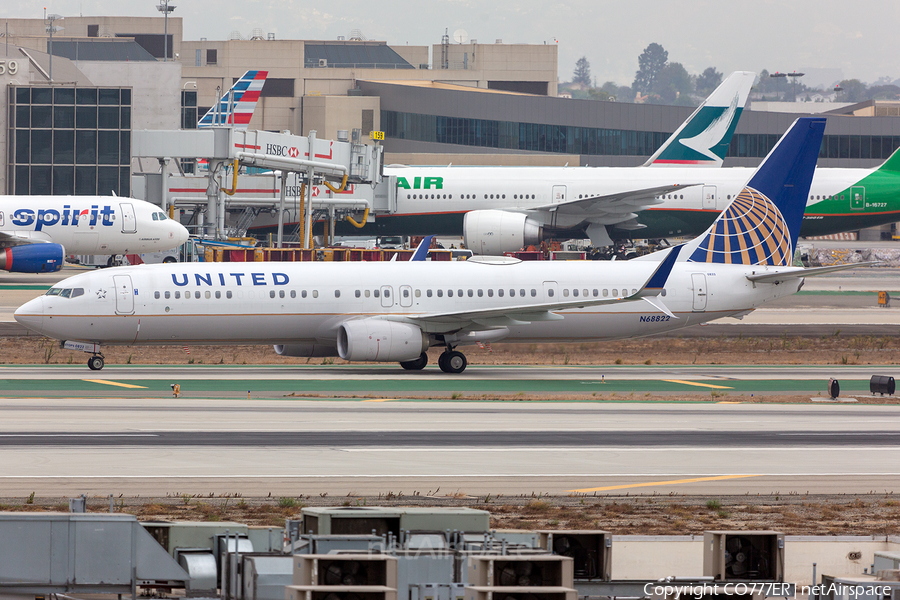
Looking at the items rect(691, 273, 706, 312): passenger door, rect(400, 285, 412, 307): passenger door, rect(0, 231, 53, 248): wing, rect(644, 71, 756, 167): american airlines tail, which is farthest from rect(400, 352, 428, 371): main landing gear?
rect(644, 71, 756, 167): american airlines tail

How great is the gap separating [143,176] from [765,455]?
175 ft

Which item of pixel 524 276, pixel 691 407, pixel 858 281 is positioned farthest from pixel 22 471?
pixel 858 281

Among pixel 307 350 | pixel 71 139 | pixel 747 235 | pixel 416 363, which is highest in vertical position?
pixel 71 139

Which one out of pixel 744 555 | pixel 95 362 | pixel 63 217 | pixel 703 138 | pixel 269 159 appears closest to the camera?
pixel 744 555

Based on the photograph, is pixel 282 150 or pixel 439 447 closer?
pixel 439 447

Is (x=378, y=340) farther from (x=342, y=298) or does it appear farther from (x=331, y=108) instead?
(x=331, y=108)

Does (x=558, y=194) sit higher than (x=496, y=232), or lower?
higher

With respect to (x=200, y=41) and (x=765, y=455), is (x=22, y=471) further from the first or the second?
(x=200, y=41)

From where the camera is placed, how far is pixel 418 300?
37938 mm

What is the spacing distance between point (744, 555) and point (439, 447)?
41.4 ft

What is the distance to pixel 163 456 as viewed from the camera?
73.0 feet

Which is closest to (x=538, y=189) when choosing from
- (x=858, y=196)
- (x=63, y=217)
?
(x=858, y=196)

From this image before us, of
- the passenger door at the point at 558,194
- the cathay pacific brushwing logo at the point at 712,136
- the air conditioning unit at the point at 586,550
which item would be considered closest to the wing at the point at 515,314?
the air conditioning unit at the point at 586,550

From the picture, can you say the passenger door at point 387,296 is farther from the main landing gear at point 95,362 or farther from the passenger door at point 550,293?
the main landing gear at point 95,362
